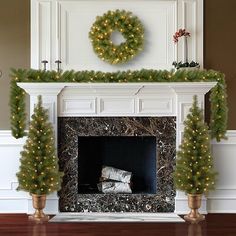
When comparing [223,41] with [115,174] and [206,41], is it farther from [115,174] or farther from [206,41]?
[115,174]

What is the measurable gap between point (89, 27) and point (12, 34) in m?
0.97

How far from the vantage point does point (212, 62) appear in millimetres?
5449

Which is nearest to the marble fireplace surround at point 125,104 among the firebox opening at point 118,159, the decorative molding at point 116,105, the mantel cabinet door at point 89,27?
the decorative molding at point 116,105

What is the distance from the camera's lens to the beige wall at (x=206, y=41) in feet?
17.9

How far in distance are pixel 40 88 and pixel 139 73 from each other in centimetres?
118

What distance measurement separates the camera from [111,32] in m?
5.38

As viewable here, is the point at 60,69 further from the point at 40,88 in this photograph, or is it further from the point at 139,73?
the point at 139,73

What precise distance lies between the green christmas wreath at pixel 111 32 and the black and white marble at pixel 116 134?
2.55 ft

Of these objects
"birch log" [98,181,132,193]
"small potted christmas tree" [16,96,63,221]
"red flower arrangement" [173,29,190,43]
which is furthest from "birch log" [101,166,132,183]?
"red flower arrangement" [173,29,190,43]

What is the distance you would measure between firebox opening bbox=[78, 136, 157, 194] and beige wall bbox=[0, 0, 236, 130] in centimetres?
111

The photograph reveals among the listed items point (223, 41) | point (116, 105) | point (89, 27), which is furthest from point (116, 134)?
point (223, 41)

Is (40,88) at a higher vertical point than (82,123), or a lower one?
higher

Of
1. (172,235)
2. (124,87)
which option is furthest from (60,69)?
(172,235)

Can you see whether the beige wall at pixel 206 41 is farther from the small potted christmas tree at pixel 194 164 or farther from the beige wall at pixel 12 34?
the small potted christmas tree at pixel 194 164
